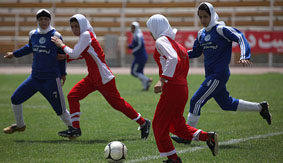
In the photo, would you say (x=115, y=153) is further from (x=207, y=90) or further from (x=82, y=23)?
(x=82, y=23)

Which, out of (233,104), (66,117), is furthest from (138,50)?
(233,104)

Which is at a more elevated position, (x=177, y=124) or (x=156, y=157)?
(x=177, y=124)

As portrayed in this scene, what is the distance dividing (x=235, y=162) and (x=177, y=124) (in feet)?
3.00

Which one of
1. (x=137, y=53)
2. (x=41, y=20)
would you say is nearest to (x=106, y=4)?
(x=137, y=53)

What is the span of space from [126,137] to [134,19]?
24.9m

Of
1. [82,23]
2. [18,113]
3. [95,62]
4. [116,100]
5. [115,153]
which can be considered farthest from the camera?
[18,113]

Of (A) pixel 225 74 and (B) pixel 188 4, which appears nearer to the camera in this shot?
(A) pixel 225 74

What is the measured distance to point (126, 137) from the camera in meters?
8.15

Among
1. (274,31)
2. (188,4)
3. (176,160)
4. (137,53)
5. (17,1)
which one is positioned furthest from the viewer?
(17,1)

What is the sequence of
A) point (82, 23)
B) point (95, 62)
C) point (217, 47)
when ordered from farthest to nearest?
1. point (95, 62)
2. point (82, 23)
3. point (217, 47)

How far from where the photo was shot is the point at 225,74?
24.9 ft

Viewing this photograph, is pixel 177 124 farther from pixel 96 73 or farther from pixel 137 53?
pixel 137 53

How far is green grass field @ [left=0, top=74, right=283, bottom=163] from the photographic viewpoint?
21.4ft

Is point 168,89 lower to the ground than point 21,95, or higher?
higher
